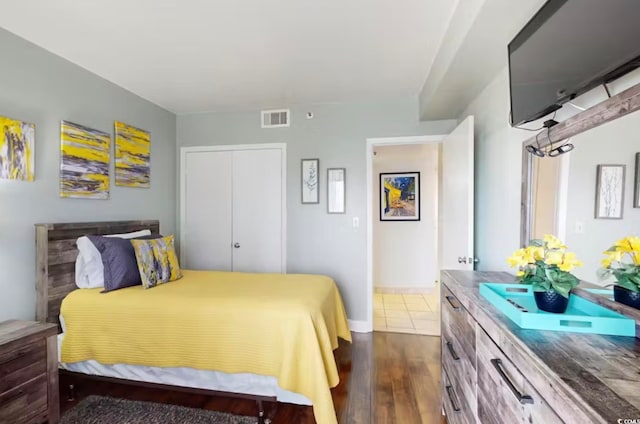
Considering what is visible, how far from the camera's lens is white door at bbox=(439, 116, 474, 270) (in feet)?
7.70

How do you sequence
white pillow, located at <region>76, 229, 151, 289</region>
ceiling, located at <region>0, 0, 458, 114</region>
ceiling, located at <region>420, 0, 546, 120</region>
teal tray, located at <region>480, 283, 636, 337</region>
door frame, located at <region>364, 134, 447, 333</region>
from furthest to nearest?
1. door frame, located at <region>364, 134, 447, 333</region>
2. white pillow, located at <region>76, 229, 151, 289</region>
3. ceiling, located at <region>0, 0, 458, 114</region>
4. ceiling, located at <region>420, 0, 546, 120</region>
5. teal tray, located at <region>480, 283, 636, 337</region>

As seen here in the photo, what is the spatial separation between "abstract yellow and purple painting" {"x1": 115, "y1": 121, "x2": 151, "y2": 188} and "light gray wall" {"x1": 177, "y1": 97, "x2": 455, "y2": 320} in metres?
1.12

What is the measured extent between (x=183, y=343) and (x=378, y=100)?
9.50ft

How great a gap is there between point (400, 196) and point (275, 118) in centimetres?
241

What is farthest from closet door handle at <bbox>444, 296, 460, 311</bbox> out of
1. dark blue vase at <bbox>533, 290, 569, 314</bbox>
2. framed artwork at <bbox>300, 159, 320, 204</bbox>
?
framed artwork at <bbox>300, 159, 320, 204</bbox>

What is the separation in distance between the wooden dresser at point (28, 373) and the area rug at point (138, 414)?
17 cm

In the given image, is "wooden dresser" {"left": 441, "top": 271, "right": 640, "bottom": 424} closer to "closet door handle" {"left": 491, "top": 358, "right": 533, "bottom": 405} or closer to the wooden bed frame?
"closet door handle" {"left": 491, "top": 358, "right": 533, "bottom": 405}

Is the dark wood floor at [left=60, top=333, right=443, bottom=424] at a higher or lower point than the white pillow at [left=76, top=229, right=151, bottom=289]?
lower

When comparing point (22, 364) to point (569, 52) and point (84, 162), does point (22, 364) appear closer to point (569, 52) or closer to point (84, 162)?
point (84, 162)

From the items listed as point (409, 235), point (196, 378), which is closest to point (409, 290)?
point (409, 235)

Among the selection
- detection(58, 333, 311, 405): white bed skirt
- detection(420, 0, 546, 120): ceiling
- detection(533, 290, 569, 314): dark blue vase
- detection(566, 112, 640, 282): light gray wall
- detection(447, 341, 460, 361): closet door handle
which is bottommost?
detection(58, 333, 311, 405): white bed skirt

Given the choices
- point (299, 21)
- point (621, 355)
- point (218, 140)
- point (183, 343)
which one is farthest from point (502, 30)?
point (218, 140)

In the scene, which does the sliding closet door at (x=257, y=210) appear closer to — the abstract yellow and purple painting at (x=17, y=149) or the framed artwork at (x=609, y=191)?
the abstract yellow and purple painting at (x=17, y=149)

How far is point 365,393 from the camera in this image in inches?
83.6
